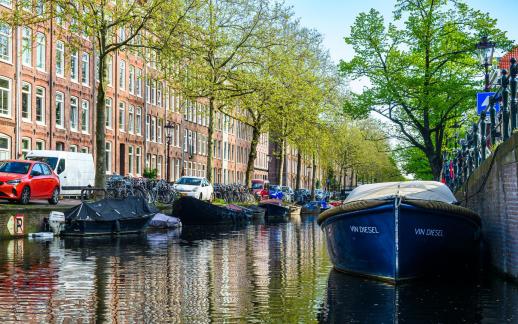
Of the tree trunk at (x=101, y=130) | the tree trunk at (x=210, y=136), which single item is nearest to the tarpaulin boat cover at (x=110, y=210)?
the tree trunk at (x=101, y=130)

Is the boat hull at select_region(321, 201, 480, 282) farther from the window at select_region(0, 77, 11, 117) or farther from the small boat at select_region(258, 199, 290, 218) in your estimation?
the small boat at select_region(258, 199, 290, 218)

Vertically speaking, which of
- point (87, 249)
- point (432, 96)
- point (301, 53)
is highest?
point (301, 53)

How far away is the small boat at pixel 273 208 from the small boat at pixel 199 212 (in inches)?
464

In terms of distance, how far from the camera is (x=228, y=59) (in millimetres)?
39156

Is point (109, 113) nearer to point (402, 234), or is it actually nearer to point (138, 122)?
point (138, 122)

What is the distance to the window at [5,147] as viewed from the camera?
3912 cm

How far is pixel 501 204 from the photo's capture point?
1274 cm

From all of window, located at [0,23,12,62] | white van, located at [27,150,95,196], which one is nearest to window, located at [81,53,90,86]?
window, located at [0,23,12,62]

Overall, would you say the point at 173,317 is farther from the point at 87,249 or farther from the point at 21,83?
the point at 21,83

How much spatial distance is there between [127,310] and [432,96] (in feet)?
89.3

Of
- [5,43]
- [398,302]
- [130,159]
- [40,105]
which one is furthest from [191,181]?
[398,302]

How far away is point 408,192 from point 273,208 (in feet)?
122

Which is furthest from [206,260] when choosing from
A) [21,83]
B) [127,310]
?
[21,83]

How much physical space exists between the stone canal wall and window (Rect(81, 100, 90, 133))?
36.0 m
